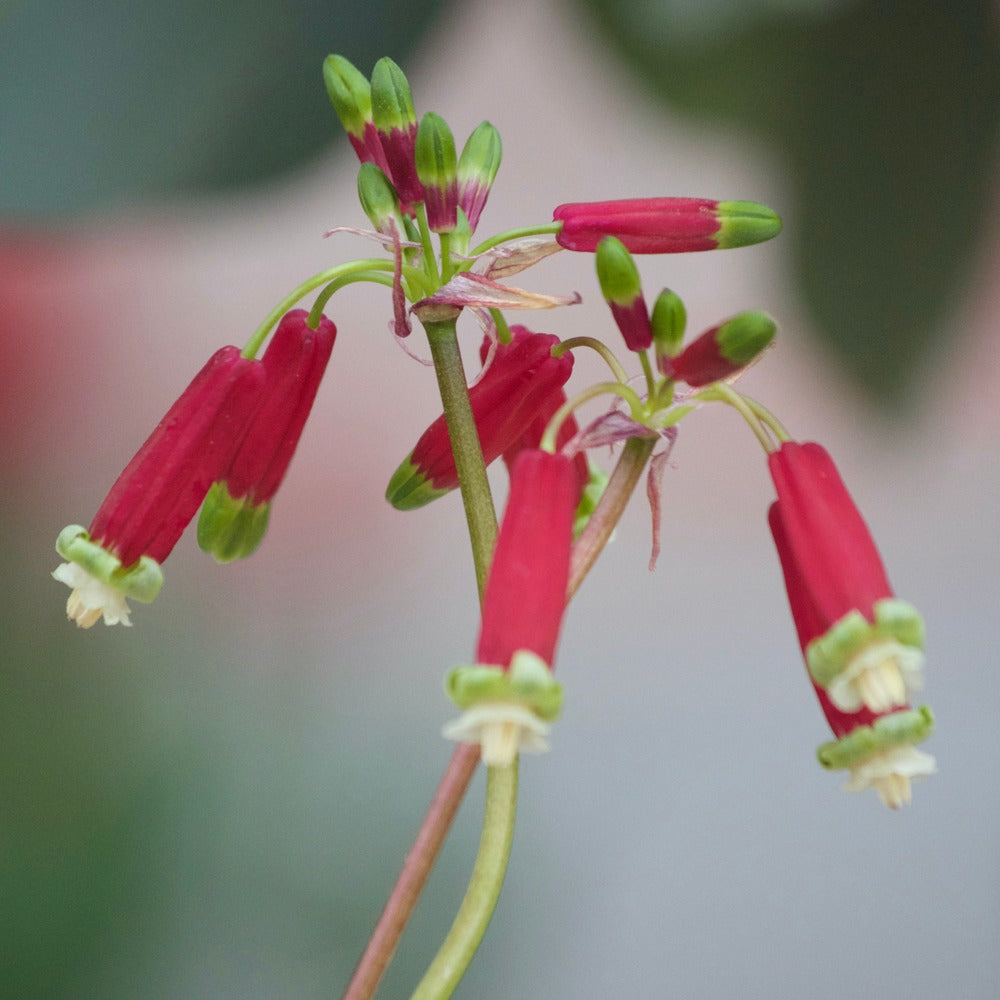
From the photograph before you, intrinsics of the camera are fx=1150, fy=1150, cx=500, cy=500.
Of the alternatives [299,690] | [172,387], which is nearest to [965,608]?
[299,690]

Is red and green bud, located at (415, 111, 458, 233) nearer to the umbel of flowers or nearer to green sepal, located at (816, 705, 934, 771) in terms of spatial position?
the umbel of flowers

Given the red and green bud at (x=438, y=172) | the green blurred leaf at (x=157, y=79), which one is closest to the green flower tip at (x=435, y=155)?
the red and green bud at (x=438, y=172)

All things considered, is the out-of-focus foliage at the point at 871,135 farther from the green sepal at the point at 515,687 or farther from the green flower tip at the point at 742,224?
the green sepal at the point at 515,687

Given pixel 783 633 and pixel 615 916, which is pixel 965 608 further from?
pixel 615 916

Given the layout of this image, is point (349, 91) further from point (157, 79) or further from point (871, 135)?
point (871, 135)

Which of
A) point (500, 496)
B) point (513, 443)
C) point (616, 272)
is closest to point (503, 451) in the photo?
point (513, 443)

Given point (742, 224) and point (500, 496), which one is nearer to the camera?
point (742, 224)

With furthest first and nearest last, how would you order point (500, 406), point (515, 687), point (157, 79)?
point (157, 79)
point (500, 406)
point (515, 687)

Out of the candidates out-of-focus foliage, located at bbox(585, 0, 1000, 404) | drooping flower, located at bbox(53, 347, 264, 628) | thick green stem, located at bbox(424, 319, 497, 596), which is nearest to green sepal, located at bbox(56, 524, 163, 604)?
drooping flower, located at bbox(53, 347, 264, 628)
